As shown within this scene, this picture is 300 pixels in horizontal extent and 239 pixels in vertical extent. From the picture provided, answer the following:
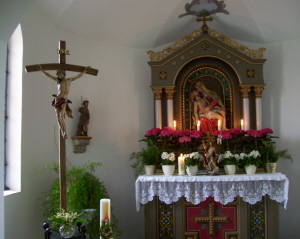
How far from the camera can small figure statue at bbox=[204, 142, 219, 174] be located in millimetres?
5770

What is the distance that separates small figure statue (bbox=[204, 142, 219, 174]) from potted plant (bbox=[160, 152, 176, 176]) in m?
0.53

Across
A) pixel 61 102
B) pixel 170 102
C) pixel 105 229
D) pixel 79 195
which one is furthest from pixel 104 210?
pixel 170 102

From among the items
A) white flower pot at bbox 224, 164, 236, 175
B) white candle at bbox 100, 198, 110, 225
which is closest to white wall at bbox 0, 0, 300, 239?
white flower pot at bbox 224, 164, 236, 175

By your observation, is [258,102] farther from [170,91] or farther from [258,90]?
[170,91]

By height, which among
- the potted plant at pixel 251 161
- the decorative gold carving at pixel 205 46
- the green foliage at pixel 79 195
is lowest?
the green foliage at pixel 79 195

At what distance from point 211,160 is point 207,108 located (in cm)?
115

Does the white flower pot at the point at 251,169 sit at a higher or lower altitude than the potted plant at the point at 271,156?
lower

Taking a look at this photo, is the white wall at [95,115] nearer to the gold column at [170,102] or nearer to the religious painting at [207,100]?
the gold column at [170,102]

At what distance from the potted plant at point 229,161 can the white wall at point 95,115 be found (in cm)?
166

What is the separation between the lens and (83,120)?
6113 mm

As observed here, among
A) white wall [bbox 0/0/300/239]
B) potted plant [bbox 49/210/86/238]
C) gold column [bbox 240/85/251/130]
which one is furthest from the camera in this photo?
gold column [bbox 240/85/251/130]

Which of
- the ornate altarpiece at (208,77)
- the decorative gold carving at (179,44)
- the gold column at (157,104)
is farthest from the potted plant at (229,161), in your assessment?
the decorative gold carving at (179,44)

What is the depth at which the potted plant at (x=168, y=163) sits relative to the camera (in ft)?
19.1

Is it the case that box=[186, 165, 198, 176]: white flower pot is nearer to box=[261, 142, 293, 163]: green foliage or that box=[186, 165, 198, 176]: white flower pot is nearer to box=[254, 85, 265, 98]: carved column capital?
box=[261, 142, 293, 163]: green foliage
